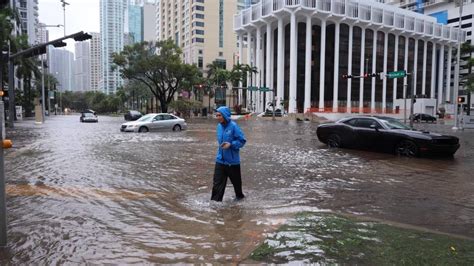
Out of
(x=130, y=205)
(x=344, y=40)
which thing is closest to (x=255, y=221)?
(x=130, y=205)

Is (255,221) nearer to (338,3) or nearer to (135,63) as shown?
(135,63)

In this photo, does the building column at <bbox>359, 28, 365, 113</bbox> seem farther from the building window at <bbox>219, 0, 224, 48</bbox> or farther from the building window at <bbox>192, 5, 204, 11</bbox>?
the building window at <bbox>192, 5, 204, 11</bbox>

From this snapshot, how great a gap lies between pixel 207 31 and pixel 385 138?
106 meters

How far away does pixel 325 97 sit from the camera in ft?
247

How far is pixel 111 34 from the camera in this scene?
145875 millimetres

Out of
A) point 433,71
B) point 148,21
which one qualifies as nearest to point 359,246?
point 433,71

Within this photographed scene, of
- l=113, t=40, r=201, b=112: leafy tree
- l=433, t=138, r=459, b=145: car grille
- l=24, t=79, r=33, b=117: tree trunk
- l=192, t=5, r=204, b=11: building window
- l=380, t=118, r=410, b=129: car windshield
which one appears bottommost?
l=433, t=138, r=459, b=145: car grille

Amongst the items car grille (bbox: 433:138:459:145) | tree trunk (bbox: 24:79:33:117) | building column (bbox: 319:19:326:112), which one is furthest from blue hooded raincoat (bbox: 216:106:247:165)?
tree trunk (bbox: 24:79:33:117)

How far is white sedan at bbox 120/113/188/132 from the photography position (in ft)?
84.1

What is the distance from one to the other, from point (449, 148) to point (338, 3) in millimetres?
61743

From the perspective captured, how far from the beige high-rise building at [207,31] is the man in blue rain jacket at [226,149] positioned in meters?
106

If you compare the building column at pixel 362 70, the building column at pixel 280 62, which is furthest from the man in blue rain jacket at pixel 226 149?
the building column at pixel 362 70

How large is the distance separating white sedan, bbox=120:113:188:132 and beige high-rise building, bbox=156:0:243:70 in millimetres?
85237

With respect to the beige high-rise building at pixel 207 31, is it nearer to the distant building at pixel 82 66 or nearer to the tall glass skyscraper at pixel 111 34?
the tall glass skyscraper at pixel 111 34
